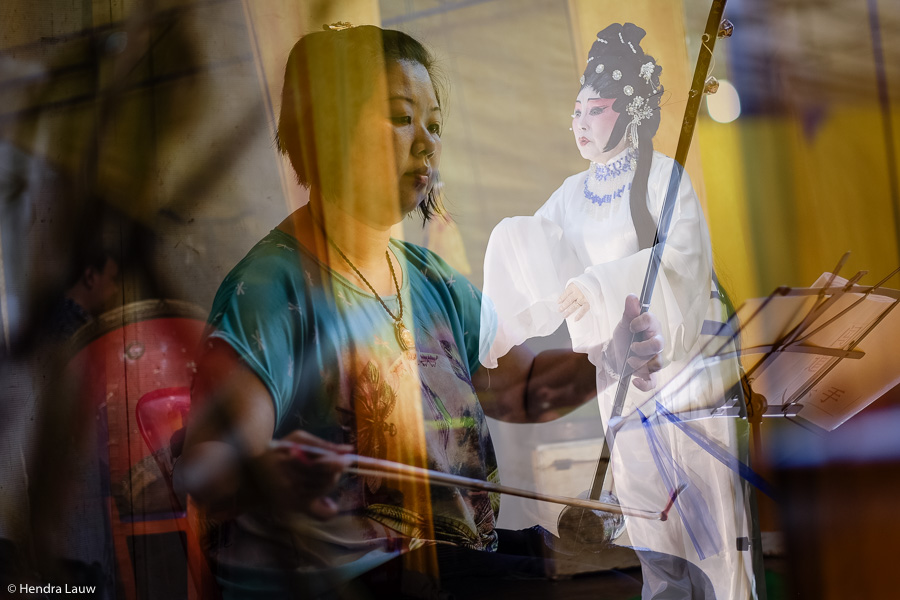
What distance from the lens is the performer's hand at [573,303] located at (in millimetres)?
2043

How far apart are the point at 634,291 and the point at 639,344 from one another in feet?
0.47

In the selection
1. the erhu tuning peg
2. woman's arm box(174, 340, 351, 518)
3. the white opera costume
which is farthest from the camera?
the erhu tuning peg

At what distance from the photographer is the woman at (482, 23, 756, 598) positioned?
200 centimetres

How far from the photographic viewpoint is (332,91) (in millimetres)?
2021

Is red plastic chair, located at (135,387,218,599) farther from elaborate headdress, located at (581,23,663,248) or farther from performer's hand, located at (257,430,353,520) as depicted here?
elaborate headdress, located at (581,23,663,248)

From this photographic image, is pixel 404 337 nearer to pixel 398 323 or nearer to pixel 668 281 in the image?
pixel 398 323

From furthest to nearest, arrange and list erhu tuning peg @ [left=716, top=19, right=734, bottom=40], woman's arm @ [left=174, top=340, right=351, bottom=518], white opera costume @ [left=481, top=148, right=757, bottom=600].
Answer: erhu tuning peg @ [left=716, top=19, right=734, bottom=40] → white opera costume @ [left=481, top=148, right=757, bottom=600] → woman's arm @ [left=174, top=340, right=351, bottom=518]

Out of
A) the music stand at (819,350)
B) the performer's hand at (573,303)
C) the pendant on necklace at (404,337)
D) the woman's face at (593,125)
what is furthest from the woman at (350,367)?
the woman's face at (593,125)

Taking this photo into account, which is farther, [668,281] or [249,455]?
[668,281]

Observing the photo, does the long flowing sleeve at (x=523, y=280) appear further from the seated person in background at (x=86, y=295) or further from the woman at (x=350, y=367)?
the seated person in background at (x=86, y=295)

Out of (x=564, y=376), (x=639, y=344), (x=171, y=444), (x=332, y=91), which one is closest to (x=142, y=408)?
(x=171, y=444)

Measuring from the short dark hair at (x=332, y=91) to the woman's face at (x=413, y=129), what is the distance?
24 millimetres

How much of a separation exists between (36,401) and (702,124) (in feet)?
6.40

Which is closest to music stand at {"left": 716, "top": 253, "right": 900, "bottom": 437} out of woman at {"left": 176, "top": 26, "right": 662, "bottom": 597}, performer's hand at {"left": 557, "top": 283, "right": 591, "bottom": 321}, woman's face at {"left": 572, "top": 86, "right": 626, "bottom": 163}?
woman at {"left": 176, "top": 26, "right": 662, "bottom": 597}
